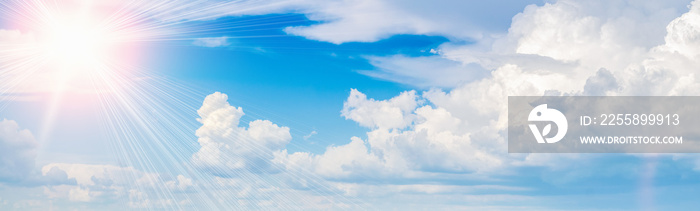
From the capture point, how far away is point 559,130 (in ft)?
422

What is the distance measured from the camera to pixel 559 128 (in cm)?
12850

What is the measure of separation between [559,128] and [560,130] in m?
0.79

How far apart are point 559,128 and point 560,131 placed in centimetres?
111

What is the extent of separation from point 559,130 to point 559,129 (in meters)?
0.35

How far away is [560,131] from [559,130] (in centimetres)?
46

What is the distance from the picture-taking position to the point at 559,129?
422 ft

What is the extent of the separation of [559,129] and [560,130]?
46cm

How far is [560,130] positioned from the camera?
128 metres

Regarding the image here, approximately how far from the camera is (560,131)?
128500 millimetres

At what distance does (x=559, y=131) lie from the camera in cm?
12862

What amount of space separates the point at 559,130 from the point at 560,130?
0.31 meters

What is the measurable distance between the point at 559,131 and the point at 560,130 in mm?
473
